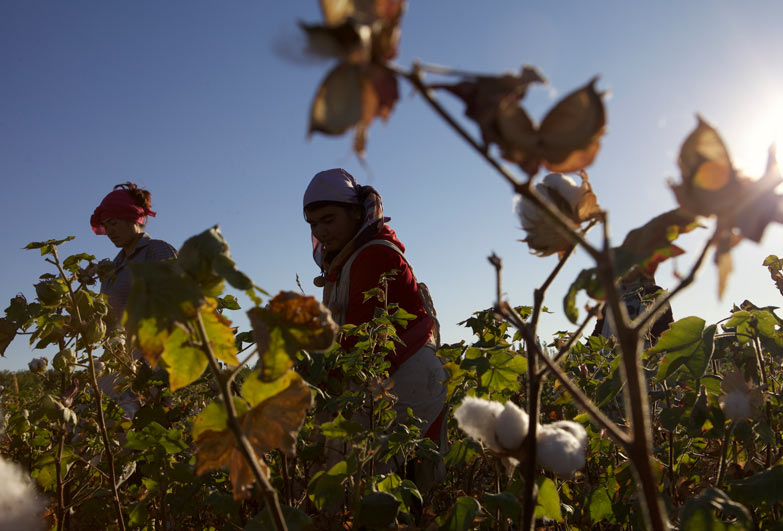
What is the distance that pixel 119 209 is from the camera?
4.72 m

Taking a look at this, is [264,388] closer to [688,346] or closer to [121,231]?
[688,346]

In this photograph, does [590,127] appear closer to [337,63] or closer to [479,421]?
[337,63]

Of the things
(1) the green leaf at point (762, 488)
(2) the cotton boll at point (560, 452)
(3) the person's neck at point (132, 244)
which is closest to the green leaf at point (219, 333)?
(2) the cotton boll at point (560, 452)

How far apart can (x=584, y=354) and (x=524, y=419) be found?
3.42m

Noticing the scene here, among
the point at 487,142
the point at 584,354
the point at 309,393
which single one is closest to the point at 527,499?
the point at 309,393

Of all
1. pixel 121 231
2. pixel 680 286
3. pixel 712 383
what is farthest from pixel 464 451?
pixel 121 231

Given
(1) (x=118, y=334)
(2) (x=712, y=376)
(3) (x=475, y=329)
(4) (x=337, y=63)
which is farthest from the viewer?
(3) (x=475, y=329)

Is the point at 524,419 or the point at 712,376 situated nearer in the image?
the point at 524,419

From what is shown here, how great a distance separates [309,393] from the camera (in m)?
0.85

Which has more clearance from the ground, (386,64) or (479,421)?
(386,64)

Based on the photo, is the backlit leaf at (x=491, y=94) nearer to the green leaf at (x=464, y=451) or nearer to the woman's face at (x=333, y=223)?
the green leaf at (x=464, y=451)

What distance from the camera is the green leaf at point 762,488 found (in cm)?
122

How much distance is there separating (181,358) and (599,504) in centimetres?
140

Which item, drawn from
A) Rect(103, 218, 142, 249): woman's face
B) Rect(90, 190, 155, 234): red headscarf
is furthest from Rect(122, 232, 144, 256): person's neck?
Rect(90, 190, 155, 234): red headscarf
